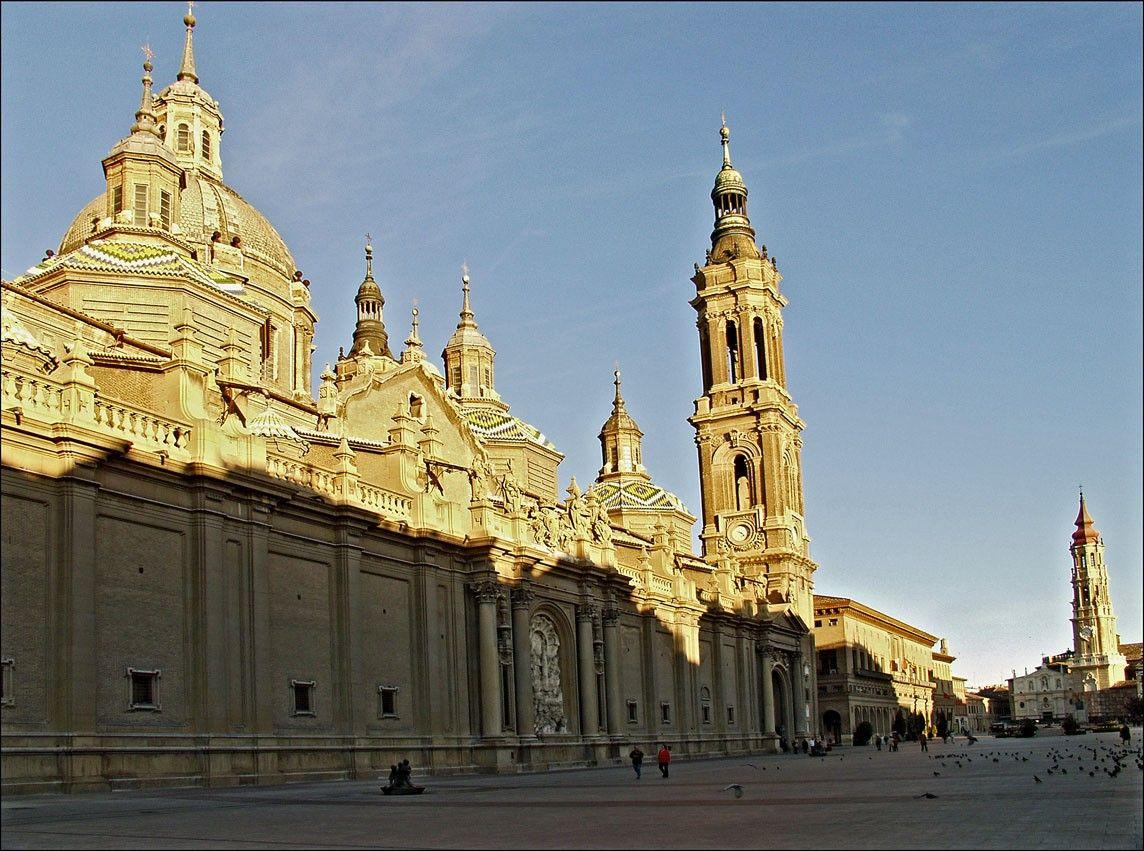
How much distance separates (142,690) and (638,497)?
201ft

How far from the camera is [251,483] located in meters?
35.2

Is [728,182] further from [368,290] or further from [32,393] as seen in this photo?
[32,393]

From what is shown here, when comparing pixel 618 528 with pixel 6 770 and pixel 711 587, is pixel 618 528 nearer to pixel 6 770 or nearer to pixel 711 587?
pixel 711 587

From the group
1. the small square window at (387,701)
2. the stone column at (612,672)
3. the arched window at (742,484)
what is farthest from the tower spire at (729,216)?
the small square window at (387,701)

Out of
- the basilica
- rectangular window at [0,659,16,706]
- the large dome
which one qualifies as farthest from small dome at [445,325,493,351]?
rectangular window at [0,659,16,706]

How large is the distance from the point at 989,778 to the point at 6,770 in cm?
2266

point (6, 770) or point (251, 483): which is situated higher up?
point (251, 483)

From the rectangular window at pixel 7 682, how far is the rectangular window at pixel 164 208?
2847 cm

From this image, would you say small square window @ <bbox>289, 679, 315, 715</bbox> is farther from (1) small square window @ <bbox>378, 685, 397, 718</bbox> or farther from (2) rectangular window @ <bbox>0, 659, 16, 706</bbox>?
(2) rectangular window @ <bbox>0, 659, 16, 706</bbox>

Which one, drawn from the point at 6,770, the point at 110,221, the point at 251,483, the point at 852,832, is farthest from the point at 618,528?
the point at 852,832

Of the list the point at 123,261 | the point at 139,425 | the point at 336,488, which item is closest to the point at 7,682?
the point at 139,425

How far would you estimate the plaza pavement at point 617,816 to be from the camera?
17.5 m

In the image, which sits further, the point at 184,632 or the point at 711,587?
the point at 711,587

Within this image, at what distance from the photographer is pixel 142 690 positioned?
3159cm
